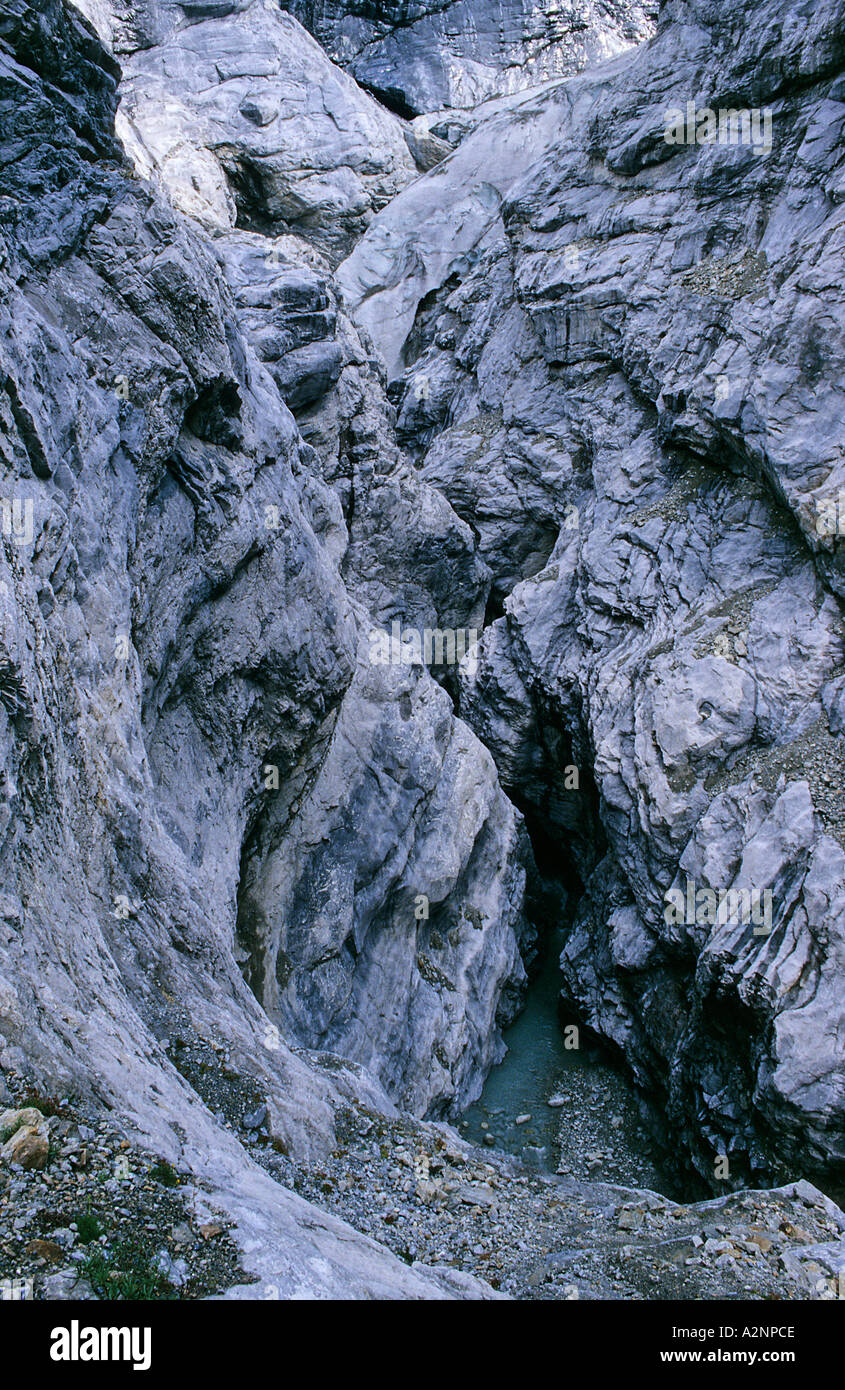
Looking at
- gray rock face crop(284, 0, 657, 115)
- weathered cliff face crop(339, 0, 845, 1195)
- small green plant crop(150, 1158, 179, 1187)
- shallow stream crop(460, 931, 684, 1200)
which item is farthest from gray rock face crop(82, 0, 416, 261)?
small green plant crop(150, 1158, 179, 1187)

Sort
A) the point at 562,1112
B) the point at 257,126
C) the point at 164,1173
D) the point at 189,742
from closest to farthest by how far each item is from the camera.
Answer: the point at 164,1173, the point at 189,742, the point at 562,1112, the point at 257,126

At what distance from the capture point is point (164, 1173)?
277 inches

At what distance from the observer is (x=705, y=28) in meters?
31.0

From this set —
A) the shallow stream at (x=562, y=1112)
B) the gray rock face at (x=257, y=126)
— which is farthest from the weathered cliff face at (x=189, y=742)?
the gray rock face at (x=257, y=126)

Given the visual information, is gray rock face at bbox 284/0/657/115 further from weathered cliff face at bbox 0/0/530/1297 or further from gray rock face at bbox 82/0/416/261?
weathered cliff face at bbox 0/0/530/1297

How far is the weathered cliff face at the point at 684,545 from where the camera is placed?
61.2ft

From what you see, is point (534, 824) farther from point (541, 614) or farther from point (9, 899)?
point (9, 899)

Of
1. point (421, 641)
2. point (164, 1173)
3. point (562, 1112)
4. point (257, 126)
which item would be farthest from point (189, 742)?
point (257, 126)

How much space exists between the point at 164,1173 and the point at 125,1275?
1280 millimetres

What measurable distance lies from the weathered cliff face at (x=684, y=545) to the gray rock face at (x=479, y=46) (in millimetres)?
31000

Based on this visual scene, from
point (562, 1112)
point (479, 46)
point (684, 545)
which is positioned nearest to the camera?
point (562, 1112)

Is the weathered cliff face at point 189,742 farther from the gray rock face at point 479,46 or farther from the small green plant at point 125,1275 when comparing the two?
the gray rock face at point 479,46

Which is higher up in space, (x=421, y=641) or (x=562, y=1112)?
(x=421, y=641)

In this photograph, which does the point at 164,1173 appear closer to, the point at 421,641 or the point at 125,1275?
the point at 125,1275
